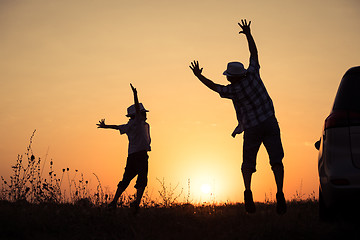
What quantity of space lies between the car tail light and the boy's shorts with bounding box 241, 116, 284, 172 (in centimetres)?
187

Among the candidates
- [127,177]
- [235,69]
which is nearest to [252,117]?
[235,69]

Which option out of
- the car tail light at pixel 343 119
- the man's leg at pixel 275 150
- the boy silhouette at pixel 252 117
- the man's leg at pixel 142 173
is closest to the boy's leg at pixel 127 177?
the man's leg at pixel 142 173

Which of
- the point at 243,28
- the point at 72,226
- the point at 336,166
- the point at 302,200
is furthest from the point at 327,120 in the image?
the point at 302,200

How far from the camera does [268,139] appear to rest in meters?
7.48

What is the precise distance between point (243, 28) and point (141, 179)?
3361 millimetres

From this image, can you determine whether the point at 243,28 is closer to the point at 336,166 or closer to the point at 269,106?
the point at 269,106

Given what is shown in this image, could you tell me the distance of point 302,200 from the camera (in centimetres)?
1082

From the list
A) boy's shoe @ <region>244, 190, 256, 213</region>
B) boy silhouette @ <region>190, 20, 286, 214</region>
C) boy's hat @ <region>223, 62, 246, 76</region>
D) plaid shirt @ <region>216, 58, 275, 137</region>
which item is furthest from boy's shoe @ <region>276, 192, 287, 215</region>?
boy's hat @ <region>223, 62, 246, 76</region>

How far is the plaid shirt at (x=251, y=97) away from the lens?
7.46m

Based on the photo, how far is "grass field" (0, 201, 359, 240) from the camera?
19.2ft

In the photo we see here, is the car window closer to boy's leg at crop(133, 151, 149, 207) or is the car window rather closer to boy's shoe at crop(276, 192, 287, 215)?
boy's shoe at crop(276, 192, 287, 215)

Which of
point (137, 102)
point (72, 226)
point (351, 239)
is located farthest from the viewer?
point (137, 102)

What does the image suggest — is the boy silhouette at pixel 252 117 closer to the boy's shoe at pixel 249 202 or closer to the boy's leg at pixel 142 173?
the boy's shoe at pixel 249 202

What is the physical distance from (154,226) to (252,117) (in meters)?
2.34
